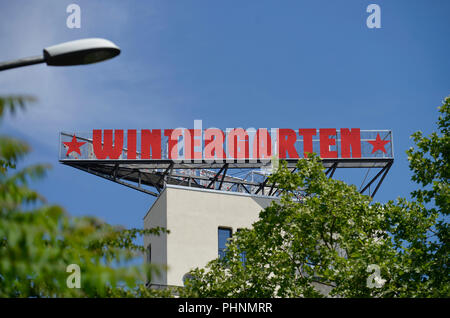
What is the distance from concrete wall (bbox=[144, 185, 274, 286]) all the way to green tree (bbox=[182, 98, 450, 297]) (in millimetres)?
8484

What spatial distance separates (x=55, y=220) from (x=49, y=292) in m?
5.27

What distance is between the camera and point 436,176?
26469 mm

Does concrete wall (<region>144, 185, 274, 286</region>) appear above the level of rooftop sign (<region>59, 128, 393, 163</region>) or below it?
below

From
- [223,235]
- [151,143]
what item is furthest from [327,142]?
[223,235]

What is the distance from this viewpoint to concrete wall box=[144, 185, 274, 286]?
36.7 m

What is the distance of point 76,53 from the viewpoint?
30.4ft

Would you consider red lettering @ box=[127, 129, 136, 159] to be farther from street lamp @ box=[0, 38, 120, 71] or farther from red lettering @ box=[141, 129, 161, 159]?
street lamp @ box=[0, 38, 120, 71]

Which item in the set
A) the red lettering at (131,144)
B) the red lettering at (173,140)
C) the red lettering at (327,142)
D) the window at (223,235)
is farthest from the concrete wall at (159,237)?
the red lettering at (327,142)

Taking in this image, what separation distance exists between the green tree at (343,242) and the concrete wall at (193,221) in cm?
848

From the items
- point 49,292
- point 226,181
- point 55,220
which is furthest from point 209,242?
point 55,220

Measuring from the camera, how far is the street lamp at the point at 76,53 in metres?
9.16

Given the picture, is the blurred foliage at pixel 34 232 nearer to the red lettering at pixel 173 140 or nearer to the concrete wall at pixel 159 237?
the concrete wall at pixel 159 237

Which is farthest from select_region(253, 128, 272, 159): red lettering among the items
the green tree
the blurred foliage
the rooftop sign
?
the blurred foliage

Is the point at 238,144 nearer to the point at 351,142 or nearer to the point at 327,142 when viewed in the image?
the point at 327,142
